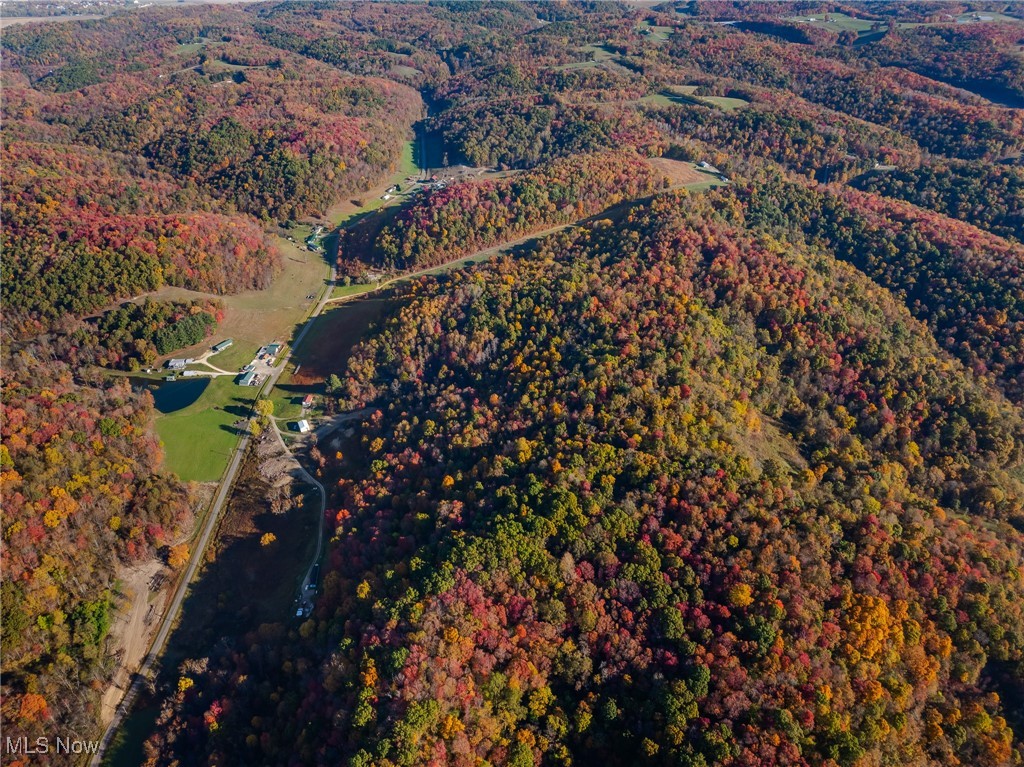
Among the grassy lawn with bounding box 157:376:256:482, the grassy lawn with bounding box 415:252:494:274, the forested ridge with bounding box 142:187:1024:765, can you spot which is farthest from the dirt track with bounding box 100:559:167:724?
the grassy lawn with bounding box 415:252:494:274

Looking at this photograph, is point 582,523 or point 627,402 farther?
point 627,402

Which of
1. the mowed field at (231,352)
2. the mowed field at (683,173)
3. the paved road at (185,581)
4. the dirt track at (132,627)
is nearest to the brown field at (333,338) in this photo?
the paved road at (185,581)

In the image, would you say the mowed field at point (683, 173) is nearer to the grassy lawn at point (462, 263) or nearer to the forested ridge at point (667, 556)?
the grassy lawn at point (462, 263)

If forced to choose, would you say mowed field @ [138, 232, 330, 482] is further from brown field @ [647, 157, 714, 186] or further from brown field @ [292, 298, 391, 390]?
brown field @ [647, 157, 714, 186]

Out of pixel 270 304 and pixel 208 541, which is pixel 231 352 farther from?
pixel 208 541

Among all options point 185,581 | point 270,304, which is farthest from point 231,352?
point 185,581

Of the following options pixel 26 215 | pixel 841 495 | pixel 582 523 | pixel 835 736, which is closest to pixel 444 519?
pixel 582 523

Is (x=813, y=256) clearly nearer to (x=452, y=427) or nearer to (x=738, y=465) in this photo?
(x=738, y=465)
